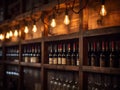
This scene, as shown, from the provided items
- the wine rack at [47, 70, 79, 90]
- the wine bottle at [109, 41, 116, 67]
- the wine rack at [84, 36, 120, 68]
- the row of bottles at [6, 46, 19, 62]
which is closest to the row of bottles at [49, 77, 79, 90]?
the wine rack at [47, 70, 79, 90]

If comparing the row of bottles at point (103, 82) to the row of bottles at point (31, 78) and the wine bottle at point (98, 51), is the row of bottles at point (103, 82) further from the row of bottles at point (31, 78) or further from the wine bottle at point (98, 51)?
the row of bottles at point (31, 78)

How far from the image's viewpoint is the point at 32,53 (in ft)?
14.3

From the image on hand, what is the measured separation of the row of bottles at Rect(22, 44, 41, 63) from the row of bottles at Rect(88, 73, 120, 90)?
1410 millimetres

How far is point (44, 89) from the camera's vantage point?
358cm

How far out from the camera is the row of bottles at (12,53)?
5344 mm

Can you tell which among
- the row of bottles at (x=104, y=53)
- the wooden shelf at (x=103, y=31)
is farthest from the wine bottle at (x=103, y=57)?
the wooden shelf at (x=103, y=31)

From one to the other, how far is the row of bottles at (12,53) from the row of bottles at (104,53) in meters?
2.90

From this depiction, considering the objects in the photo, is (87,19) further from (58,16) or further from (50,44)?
(50,44)

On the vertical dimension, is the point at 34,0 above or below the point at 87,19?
above

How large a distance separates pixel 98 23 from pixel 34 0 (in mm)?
1971

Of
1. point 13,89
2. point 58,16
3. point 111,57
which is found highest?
point 58,16

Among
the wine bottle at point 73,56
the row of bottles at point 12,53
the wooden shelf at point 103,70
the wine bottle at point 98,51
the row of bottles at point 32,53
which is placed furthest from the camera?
the row of bottles at point 12,53

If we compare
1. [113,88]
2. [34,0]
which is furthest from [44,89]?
[34,0]

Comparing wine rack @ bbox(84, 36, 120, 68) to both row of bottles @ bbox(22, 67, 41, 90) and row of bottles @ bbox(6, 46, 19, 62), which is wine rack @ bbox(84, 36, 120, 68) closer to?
row of bottles @ bbox(22, 67, 41, 90)
